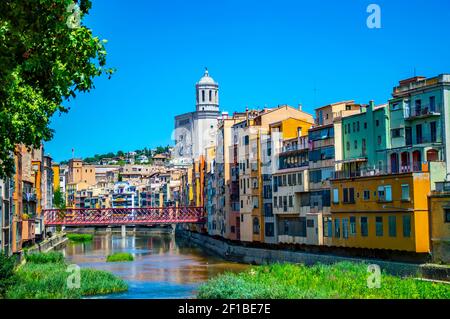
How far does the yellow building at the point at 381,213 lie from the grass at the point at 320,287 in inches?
Result: 195

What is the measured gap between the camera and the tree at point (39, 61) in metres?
19.5

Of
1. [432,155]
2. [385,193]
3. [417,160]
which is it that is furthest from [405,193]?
[417,160]

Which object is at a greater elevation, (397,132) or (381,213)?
(397,132)

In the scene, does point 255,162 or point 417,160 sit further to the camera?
point 255,162

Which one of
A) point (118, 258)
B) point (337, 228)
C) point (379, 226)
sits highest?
point (379, 226)

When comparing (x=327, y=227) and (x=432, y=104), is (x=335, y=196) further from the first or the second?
(x=432, y=104)

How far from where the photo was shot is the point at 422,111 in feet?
156

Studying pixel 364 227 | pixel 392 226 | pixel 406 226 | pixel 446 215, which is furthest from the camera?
pixel 364 227

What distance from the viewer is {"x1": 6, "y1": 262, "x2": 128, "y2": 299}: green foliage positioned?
33.2 meters

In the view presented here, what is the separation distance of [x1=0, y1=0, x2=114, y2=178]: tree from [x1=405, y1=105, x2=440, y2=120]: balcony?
30.8 m

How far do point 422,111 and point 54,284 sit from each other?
86.1 ft

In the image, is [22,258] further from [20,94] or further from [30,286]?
[20,94]

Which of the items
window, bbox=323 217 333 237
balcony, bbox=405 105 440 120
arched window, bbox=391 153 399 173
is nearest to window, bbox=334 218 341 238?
window, bbox=323 217 333 237

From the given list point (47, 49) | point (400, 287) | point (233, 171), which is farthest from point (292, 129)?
point (47, 49)
